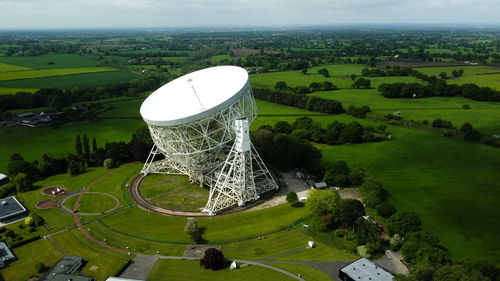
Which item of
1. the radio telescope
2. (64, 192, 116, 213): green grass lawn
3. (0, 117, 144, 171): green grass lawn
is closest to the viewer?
the radio telescope

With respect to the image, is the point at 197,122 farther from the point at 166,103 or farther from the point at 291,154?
the point at 291,154

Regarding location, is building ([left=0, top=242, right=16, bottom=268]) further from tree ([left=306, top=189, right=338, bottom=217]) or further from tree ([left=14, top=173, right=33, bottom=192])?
tree ([left=306, top=189, right=338, bottom=217])

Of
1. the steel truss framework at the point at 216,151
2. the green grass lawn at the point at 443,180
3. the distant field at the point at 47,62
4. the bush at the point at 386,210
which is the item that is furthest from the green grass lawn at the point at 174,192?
the distant field at the point at 47,62

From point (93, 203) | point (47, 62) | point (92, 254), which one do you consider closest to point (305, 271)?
point (92, 254)

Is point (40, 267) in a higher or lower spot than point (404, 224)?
lower

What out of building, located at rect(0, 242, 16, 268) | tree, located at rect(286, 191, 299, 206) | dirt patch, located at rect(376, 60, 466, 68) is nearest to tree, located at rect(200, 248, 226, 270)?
tree, located at rect(286, 191, 299, 206)

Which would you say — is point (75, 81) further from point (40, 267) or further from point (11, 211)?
point (40, 267)

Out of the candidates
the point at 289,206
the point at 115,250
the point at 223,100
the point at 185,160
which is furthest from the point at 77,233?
the point at 289,206
